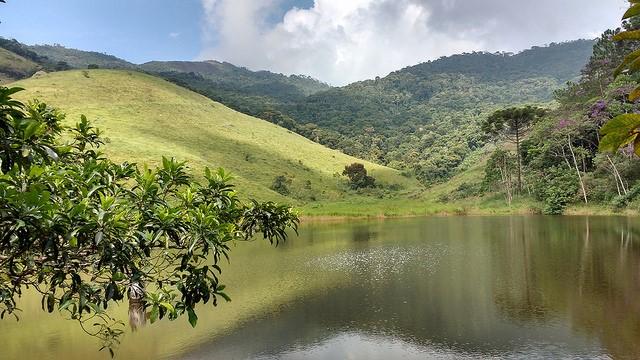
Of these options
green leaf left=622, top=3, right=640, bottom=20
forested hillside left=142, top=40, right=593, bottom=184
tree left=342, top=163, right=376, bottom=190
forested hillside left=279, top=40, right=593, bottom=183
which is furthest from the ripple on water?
forested hillside left=279, top=40, right=593, bottom=183

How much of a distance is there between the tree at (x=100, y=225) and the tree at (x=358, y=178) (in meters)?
81.6

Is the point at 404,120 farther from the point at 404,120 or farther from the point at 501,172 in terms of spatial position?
the point at 501,172

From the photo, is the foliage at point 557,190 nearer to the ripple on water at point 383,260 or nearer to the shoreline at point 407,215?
the shoreline at point 407,215

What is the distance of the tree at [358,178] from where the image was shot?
88.6 meters

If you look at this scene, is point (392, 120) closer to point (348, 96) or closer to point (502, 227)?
point (348, 96)

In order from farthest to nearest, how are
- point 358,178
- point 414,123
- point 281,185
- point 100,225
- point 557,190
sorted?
point 414,123, point 358,178, point 281,185, point 557,190, point 100,225

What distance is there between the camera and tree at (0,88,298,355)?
3.71 meters

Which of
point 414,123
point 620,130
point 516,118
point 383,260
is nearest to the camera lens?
point 620,130

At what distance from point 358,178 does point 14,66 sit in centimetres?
10938

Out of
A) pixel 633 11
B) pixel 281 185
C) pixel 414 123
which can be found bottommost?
pixel 633 11

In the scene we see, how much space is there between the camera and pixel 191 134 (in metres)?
86.1

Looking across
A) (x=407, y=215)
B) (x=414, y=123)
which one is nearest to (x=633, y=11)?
(x=407, y=215)

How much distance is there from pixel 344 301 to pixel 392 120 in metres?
156

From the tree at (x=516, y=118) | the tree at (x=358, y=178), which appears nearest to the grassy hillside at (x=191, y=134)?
the tree at (x=358, y=178)
